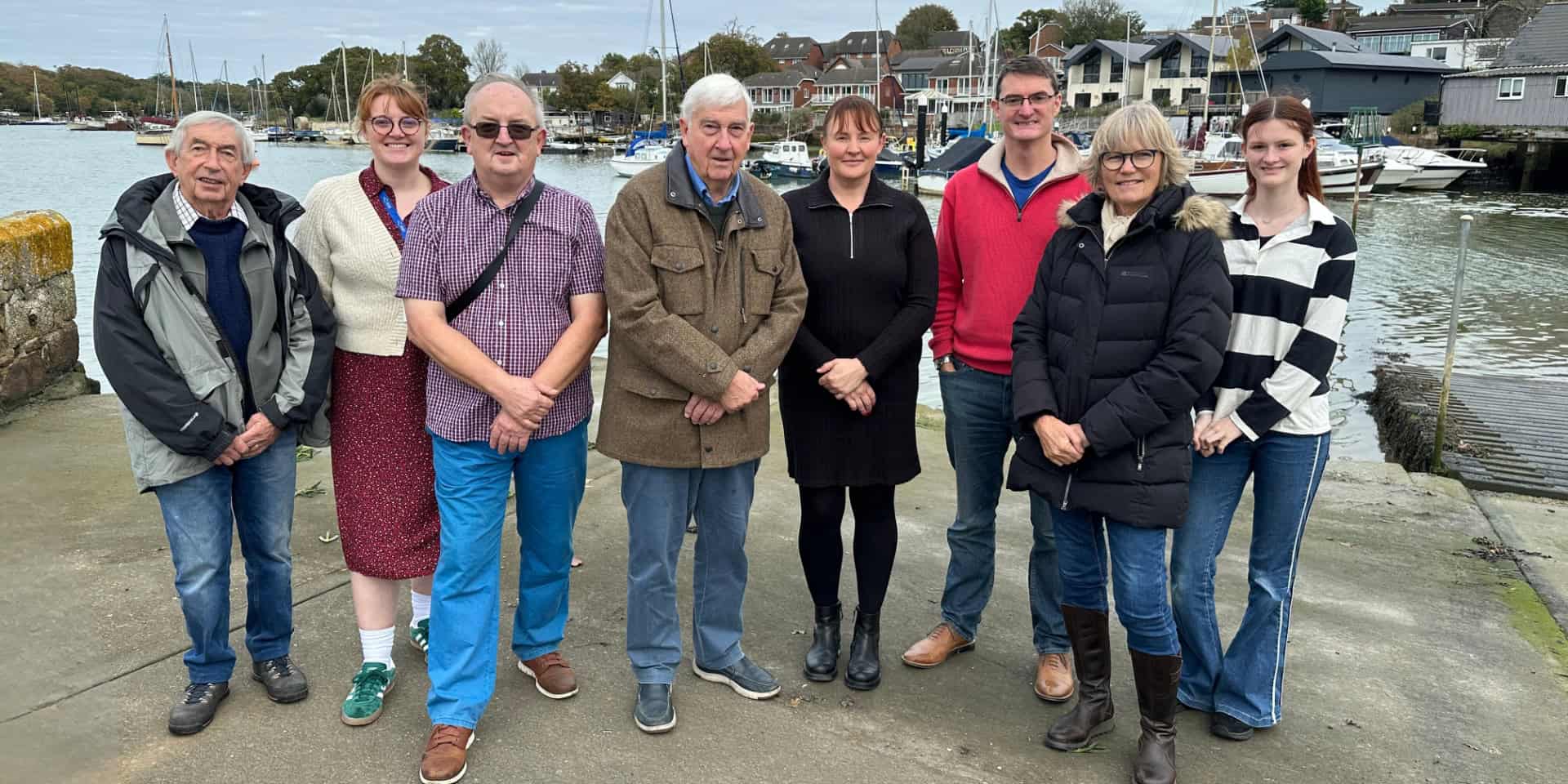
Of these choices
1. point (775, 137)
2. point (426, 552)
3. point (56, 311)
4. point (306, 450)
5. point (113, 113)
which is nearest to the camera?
point (426, 552)

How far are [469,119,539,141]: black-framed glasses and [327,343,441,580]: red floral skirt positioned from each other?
0.71 metres

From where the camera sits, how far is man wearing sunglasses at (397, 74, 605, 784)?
281 cm

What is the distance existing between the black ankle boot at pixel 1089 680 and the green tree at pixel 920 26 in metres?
104

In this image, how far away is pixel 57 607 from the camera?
11.8 ft

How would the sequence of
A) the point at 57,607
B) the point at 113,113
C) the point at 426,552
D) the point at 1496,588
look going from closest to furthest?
the point at 426,552
the point at 57,607
the point at 1496,588
the point at 113,113

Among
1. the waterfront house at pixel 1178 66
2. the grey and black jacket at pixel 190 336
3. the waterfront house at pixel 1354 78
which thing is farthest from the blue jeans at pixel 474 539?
the waterfront house at pixel 1178 66

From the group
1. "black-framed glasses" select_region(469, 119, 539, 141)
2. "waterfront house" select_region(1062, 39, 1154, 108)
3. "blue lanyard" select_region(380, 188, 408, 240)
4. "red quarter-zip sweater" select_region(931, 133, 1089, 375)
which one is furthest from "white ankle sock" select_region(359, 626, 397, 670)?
"waterfront house" select_region(1062, 39, 1154, 108)

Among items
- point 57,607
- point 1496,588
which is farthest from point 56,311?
point 1496,588

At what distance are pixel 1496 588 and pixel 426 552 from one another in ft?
13.4

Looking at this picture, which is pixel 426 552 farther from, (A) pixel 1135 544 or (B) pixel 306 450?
(B) pixel 306 450

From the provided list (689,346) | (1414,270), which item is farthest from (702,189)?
(1414,270)

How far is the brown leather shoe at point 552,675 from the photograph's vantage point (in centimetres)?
315

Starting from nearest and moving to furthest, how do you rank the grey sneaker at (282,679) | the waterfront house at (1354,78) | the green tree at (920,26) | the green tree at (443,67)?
the grey sneaker at (282,679), the waterfront house at (1354,78), the green tree at (443,67), the green tree at (920,26)

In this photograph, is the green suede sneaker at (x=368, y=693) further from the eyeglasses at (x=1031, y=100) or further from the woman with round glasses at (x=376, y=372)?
the eyeglasses at (x=1031, y=100)
